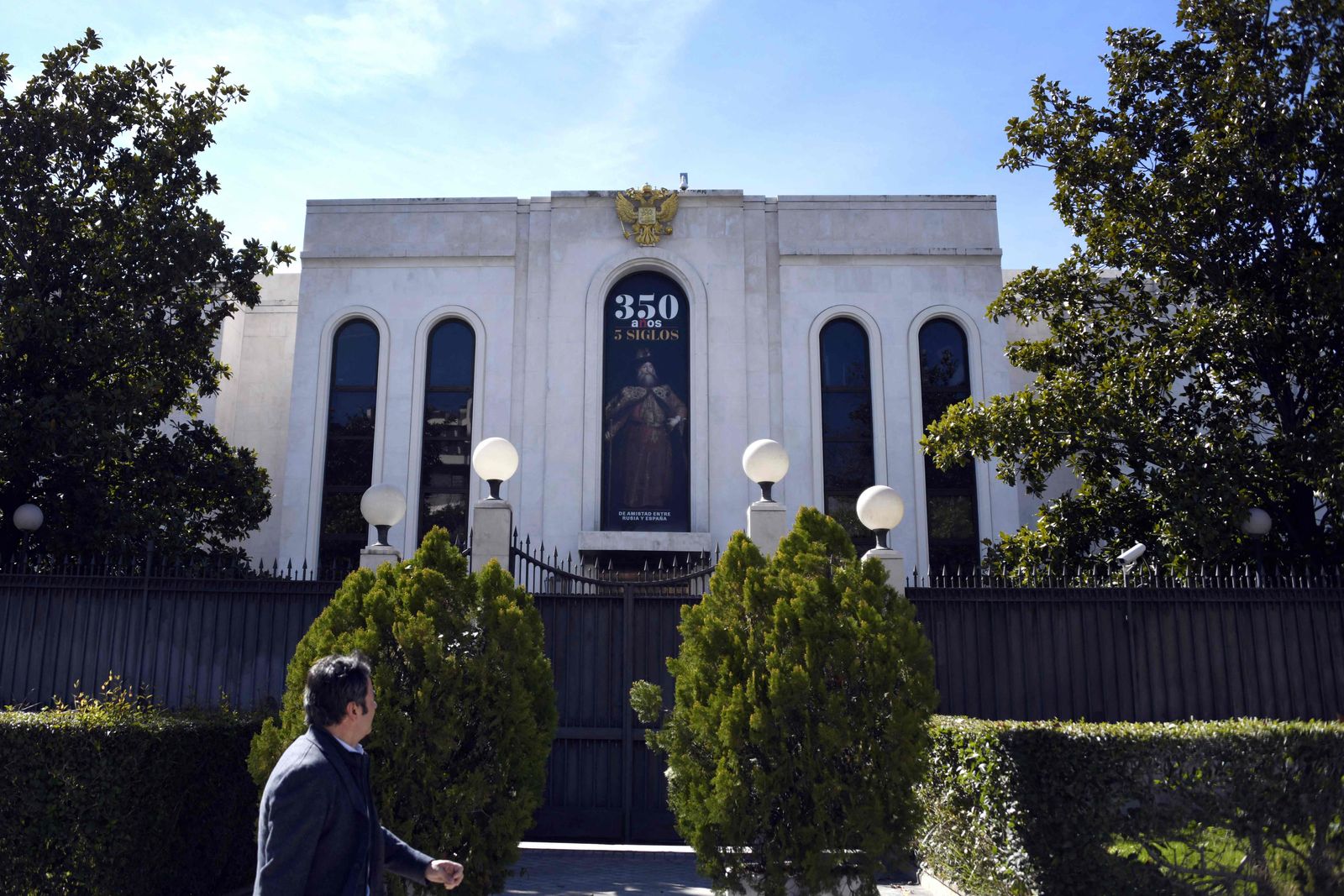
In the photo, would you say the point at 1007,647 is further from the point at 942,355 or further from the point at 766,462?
the point at 942,355

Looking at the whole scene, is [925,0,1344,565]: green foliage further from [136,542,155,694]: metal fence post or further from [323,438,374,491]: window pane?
[323,438,374,491]: window pane

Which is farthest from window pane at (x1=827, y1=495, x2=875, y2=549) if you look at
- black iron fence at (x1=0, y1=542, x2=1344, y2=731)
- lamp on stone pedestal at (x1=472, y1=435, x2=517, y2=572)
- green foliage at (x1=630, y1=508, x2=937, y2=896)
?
green foliage at (x1=630, y1=508, x2=937, y2=896)

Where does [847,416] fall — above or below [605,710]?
above

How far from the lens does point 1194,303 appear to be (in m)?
13.7

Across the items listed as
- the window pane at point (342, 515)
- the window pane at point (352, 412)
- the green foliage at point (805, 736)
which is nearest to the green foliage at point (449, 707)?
the green foliage at point (805, 736)

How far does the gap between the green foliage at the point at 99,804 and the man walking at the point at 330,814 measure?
3.42 meters

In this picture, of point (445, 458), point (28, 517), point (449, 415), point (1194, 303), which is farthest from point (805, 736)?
point (449, 415)

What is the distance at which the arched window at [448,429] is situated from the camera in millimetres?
20672

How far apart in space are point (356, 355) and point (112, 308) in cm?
628

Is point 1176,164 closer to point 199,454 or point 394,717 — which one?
point 394,717

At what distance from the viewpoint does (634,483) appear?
67.5 ft

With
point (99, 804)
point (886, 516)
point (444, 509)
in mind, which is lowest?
point (99, 804)

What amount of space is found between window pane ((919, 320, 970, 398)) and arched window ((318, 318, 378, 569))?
36.5 feet

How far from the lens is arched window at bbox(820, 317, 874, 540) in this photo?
2061 cm
